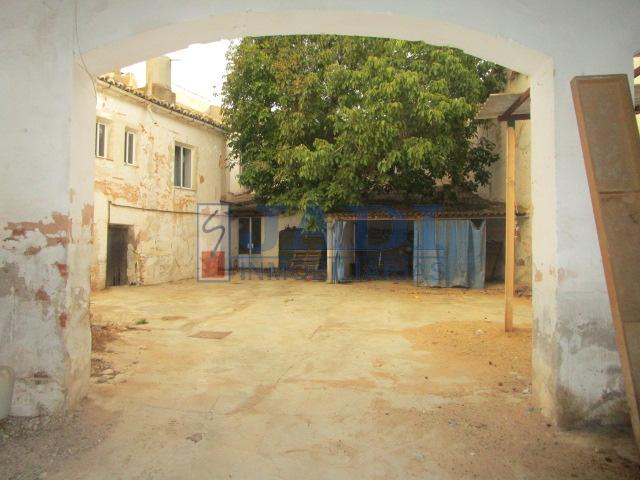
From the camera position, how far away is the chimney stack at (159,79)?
1442 cm

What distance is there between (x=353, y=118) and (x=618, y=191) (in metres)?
8.46

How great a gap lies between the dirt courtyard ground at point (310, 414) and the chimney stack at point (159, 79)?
10.1m

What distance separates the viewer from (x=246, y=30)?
10.8 ft

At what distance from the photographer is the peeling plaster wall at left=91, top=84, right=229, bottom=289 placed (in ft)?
38.3

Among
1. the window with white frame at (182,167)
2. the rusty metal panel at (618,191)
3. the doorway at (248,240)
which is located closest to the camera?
the rusty metal panel at (618,191)

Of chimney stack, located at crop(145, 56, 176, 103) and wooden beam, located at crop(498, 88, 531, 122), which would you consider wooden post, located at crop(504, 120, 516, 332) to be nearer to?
wooden beam, located at crop(498, 88, 531, 122)

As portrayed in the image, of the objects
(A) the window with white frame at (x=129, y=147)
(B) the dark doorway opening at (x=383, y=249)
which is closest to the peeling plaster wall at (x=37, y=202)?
(A) the window with white frame at (x=129, y=147)

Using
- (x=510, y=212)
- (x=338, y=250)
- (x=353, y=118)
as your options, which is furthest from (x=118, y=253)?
(x=510, y=212)

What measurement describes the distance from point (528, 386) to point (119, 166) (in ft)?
37.3

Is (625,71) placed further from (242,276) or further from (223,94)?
(242,276)

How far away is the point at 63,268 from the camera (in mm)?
3055

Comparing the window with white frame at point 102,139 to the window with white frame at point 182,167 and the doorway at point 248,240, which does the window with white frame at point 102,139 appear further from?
the doorway at point 248,240

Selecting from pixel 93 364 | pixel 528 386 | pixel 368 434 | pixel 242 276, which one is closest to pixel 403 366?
pixel 528 386

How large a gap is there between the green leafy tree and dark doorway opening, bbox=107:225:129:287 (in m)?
3.82
